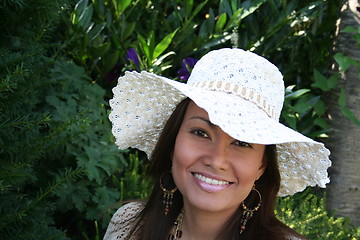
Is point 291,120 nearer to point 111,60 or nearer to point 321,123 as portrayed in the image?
point 321,123

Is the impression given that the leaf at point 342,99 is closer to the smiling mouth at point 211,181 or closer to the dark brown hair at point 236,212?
the dark brown hair at point 236,212

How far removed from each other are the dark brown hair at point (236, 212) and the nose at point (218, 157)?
199mm

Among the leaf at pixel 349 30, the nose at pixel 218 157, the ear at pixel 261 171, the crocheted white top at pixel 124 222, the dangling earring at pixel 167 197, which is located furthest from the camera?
the leaf at pixel 349 30

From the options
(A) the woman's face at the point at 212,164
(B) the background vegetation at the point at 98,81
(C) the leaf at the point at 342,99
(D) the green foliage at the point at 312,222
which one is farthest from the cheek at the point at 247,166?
(C) the leaf at the point at 342,99

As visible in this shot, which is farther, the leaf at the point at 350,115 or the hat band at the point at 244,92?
the leaf at the point at 350,115

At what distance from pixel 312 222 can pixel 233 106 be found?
1278 mm

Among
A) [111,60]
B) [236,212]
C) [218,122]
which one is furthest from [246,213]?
[111,60]

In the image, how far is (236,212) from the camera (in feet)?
6.18

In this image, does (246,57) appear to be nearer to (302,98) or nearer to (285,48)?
(302,98)

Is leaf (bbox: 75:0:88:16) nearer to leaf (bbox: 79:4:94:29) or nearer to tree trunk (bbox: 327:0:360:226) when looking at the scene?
leaf (bbox: 79:4:94:29)

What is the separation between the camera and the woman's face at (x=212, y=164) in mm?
1670

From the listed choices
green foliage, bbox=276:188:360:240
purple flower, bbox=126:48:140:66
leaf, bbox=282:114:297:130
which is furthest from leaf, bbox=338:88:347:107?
purple flower, bbox=126:48:140:66

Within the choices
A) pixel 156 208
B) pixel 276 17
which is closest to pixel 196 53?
pixel 276 17

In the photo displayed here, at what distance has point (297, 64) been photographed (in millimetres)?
3426
